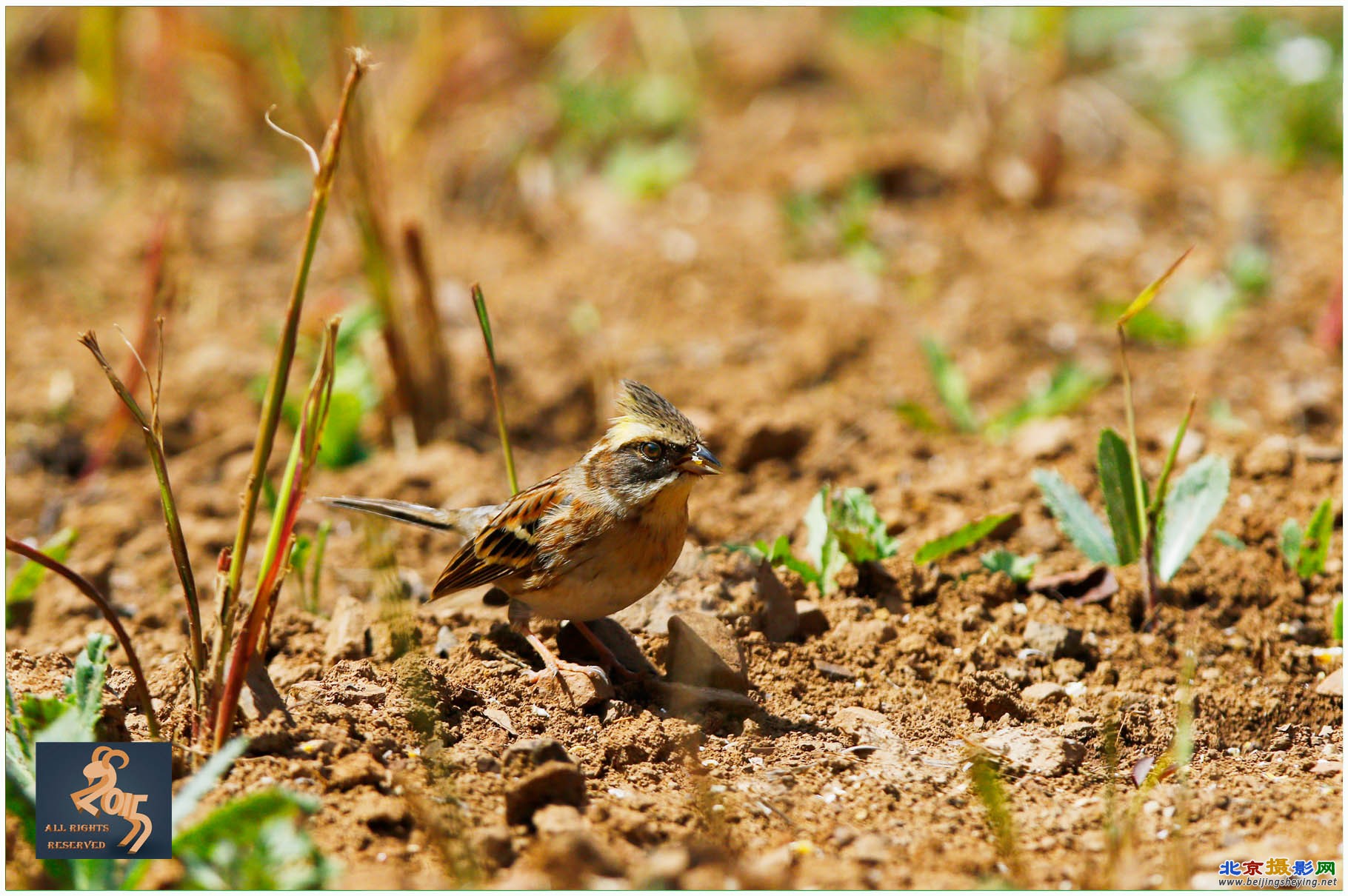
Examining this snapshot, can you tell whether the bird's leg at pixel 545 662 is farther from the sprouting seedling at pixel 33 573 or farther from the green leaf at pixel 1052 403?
the green leaf at pixel 1052 403

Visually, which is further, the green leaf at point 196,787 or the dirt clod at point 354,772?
the dirt clod at point 354,772

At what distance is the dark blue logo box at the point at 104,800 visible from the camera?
8.87 ft

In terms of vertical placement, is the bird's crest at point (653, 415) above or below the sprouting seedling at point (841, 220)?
below

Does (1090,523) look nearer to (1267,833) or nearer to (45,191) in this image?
(1267,833)

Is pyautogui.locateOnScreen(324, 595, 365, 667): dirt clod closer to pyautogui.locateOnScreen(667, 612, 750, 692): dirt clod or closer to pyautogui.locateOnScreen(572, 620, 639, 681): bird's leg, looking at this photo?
pyautogui.locateOnScreen(572, 620, 639, 681): bird's leg

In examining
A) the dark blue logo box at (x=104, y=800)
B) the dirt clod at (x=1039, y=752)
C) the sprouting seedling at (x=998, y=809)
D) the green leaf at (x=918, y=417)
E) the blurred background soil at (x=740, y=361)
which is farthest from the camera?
the green leaf at (x=918, y=417)

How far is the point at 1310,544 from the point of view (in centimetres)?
421

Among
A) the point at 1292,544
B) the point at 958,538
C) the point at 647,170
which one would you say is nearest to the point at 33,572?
the point at 958,538

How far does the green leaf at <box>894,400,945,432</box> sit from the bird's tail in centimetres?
188

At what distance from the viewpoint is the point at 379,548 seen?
3.19m

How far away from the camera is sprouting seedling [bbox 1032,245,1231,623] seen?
401cm

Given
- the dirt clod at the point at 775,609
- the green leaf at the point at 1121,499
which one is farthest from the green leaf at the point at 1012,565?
the dirt clod at the point at 775,609

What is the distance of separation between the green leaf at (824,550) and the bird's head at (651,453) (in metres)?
0.45

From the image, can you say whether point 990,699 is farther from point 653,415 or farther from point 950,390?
point 950,390
